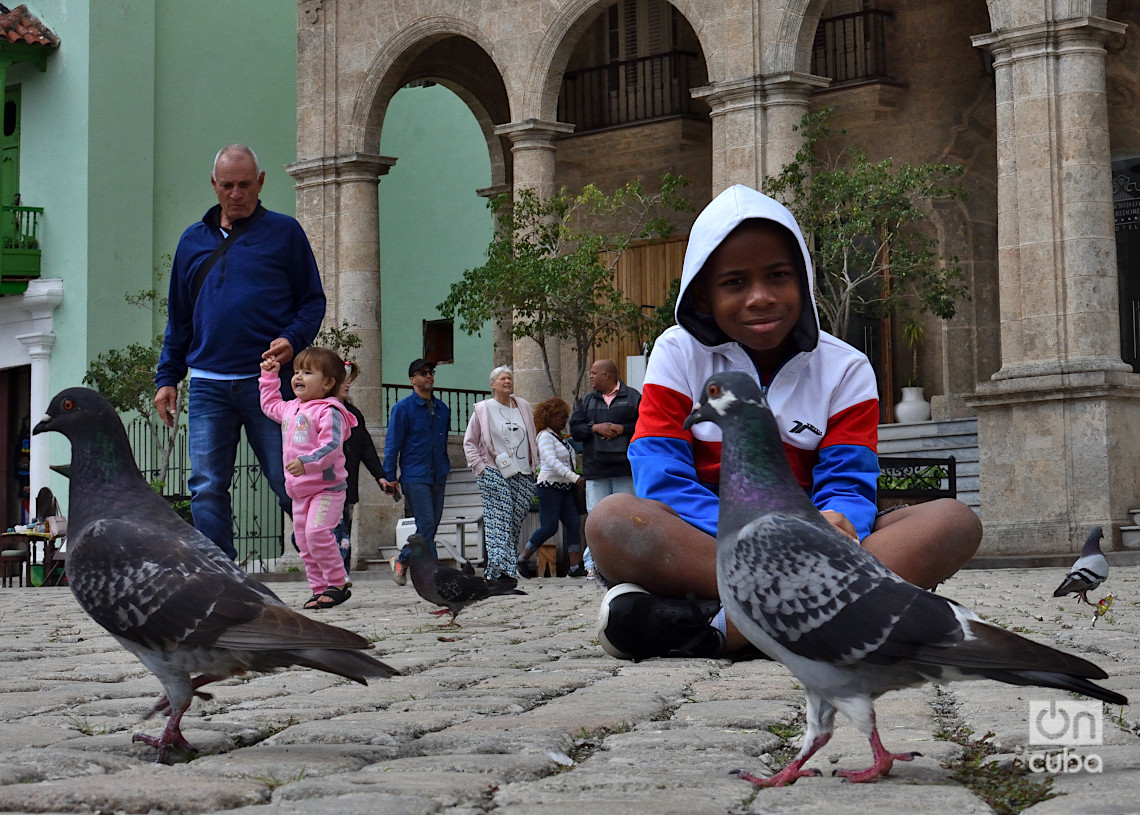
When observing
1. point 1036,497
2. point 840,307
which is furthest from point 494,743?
point 840,307

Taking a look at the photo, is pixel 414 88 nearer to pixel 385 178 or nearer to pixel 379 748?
pixel 385 178

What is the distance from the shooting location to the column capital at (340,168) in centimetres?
2322

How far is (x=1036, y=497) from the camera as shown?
16.7 m

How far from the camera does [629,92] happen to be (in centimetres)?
2562

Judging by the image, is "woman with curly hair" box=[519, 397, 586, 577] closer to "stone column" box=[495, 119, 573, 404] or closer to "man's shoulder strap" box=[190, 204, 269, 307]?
"stone column" box=[495, 119, 573, 404]

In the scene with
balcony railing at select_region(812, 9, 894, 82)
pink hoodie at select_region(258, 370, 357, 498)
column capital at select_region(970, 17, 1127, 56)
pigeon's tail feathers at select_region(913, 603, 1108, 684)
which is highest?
balcony railing at select_region(812, 9, 894, 82)

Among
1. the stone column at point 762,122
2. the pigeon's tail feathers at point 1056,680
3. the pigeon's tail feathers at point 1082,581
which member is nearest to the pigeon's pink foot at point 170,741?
the pigeon's tail feathers at point 1056,680

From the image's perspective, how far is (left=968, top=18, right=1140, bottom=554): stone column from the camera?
1638 cm

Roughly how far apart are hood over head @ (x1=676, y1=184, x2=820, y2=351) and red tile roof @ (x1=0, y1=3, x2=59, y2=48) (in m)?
23.9

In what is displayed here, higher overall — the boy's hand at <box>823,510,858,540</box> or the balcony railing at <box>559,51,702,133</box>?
the balcony railing at <box>559,51,702,133</box>

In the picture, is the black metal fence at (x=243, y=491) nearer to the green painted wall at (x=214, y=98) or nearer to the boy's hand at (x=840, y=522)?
the green painted wall at (x=214, y=98)

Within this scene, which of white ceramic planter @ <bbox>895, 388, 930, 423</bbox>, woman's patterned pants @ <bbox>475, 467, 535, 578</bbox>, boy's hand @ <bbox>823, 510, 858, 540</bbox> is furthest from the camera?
white ceramic planter @ <bbox>895, 388, 930, 423</bbox>

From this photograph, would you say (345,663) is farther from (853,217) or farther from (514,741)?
(853,217)

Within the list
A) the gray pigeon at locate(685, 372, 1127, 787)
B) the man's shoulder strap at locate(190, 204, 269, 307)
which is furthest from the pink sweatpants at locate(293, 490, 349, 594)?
the gray pigeon at locate(685, 372, 1127, 787)
